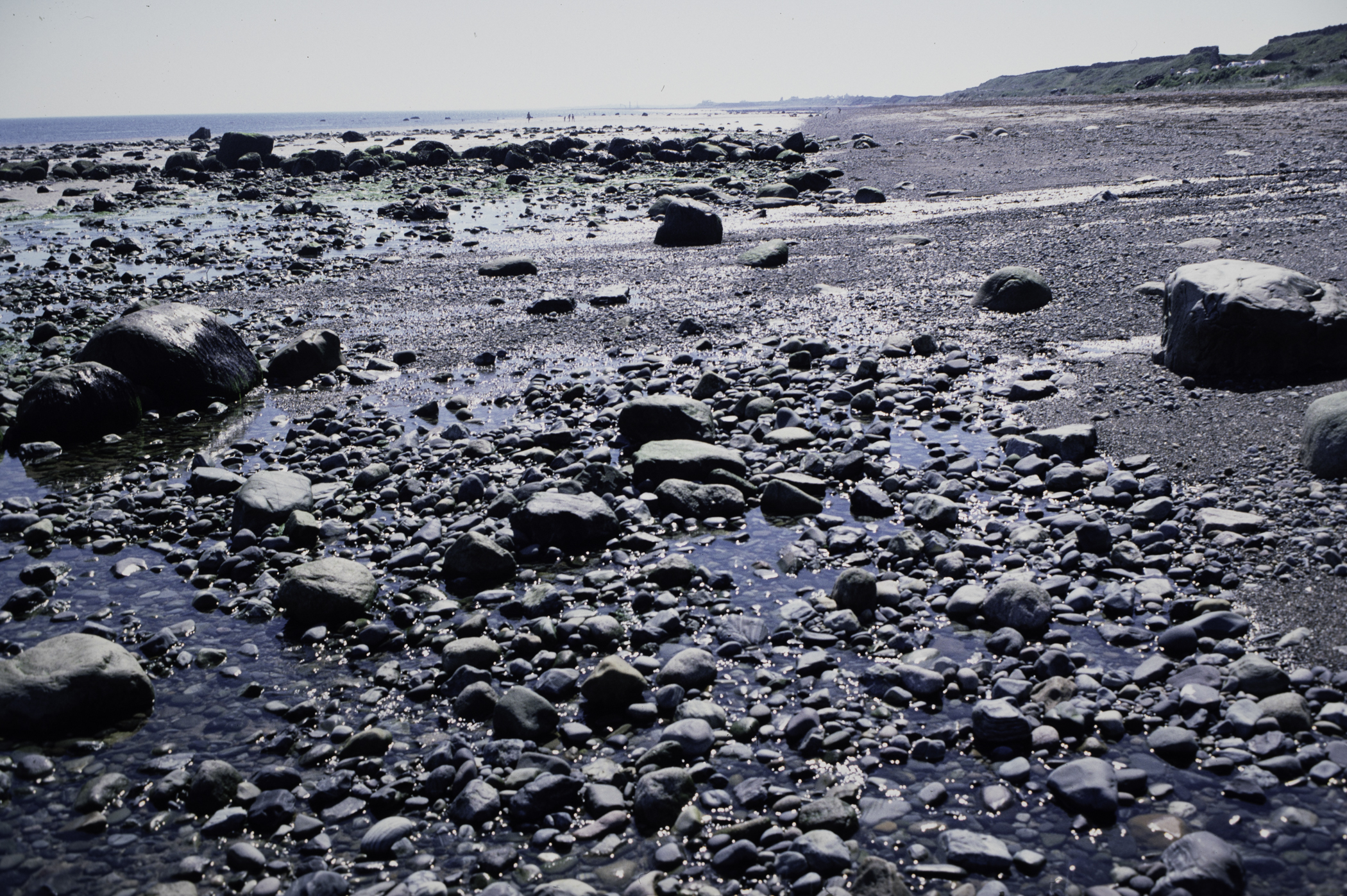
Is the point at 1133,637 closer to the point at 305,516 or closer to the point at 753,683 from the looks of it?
the point at 753,683

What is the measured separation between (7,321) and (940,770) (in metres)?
16.2

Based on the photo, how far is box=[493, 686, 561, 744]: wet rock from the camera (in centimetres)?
440

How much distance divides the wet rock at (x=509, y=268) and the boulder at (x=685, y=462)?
10.8 metres

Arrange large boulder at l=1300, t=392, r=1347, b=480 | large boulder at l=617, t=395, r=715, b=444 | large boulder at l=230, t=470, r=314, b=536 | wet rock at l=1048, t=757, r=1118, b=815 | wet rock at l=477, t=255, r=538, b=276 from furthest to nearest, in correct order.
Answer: wet rock at l=477, t=255, r=538, b=276, large boulder at l=617, t=395, r=715, b=444, large boulder at l=230, t=470, r=314, b=536, large boulder at l=1300, t=392, r=1347, b=480, wet rock at l=1048, t=757, r=1118, b=815

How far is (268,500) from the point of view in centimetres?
703

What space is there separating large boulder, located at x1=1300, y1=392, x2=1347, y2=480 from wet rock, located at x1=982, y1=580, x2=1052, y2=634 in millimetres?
2736

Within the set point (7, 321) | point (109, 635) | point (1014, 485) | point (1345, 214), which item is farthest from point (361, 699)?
point (1345, 214)

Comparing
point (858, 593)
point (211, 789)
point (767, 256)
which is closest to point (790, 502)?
point (858, 593)

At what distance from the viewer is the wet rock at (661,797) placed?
12.5 ft

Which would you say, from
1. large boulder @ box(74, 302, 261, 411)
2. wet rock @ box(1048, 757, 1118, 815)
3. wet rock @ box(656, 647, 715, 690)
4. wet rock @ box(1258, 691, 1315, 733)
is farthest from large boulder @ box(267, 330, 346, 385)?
wet rock @ box(1258, 691, 1315, 733)

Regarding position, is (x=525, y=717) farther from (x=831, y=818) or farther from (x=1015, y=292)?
(x=1015, y=292)

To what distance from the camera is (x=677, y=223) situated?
19.9 m

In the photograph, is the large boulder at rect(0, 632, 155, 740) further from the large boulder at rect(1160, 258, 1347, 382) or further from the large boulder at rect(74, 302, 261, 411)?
the large boulder at rect(1160, 258, 1347, 382)

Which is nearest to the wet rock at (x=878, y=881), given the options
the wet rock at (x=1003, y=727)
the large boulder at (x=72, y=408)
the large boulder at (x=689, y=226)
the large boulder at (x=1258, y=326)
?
the wet rock at (x=1003, y=727)
